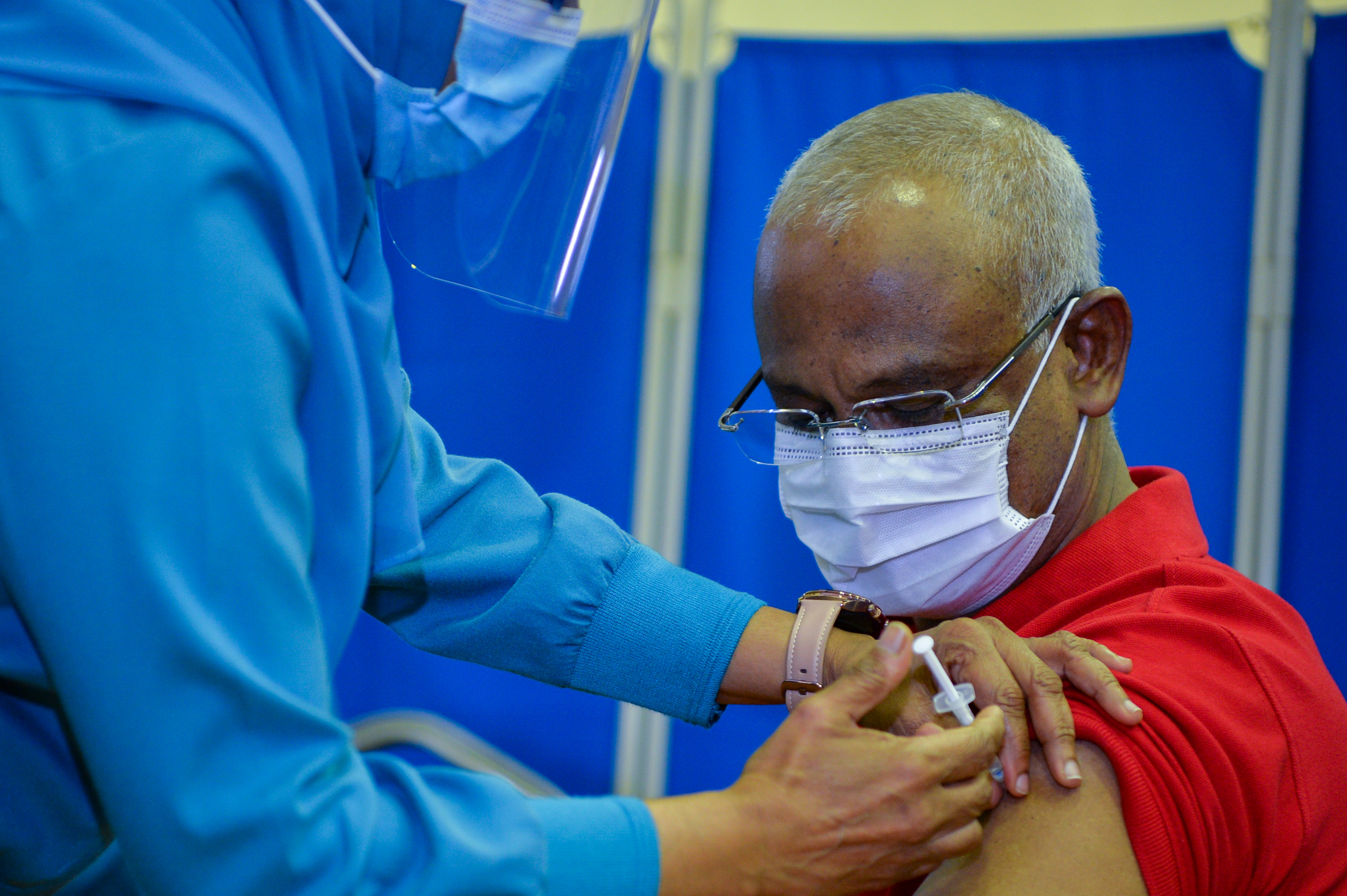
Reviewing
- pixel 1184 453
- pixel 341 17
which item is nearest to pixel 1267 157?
pixel 1184 453

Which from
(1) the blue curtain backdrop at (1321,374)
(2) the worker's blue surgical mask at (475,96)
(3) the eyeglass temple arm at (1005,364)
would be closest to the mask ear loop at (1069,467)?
(3) the eyeglass temple arm at (1005,364)

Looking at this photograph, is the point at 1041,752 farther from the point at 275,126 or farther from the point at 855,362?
the point at 275,126

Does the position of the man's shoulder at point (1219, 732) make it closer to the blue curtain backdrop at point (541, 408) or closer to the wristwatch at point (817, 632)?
the wristwatch at point (817, 632)

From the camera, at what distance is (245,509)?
0.69m

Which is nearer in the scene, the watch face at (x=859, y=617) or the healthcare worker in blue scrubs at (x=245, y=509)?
the healthcare worker in blue scrubs at (x=245, y=509)

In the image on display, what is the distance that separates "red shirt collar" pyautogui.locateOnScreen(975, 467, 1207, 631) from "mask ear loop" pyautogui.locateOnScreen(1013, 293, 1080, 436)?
158mm

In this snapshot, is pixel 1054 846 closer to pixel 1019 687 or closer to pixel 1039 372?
pixel 1019 687

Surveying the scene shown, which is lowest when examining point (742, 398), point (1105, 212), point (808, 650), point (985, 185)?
point (808, 650)

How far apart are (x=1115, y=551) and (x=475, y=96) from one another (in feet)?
2.84

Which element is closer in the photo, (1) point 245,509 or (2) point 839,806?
(1) point 245,509

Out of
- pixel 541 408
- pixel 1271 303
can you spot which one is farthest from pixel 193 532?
pixel 1271 303

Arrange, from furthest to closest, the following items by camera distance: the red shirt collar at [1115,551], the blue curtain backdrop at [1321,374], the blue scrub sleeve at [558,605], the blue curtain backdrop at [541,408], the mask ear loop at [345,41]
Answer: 1. the blue curtain backdrop at [541,408]
2. the blue curtain backdrop at [1321,374]
3. the blue scrub sleeve at [558,605]
4. the red shirt collar at [1115,551]
5. the mask ear loop at [345,41]

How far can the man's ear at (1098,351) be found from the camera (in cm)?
131

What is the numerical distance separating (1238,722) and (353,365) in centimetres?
87
